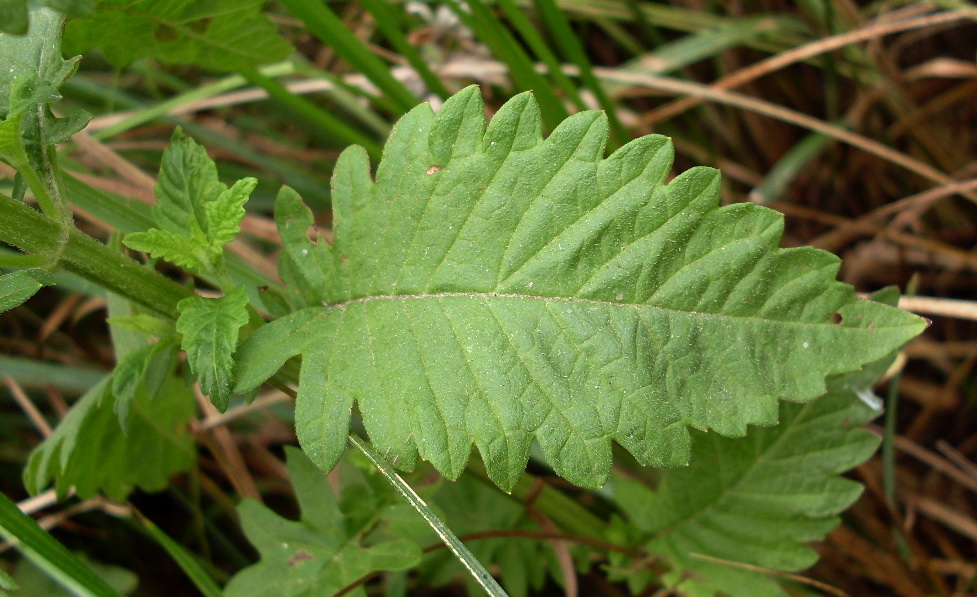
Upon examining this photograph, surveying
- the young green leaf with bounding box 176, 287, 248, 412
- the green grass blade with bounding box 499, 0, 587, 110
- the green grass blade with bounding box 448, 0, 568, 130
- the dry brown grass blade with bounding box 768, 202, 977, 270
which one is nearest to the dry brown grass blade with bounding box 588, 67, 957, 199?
the dry brown grass blade with bounding box 768, 202, 977, 270

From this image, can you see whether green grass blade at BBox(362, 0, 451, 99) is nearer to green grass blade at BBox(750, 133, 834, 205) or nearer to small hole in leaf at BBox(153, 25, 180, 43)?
small hole in leaf at BBox(153, 25, 180, 43)

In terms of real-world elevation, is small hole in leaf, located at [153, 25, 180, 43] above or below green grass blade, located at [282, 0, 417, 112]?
above

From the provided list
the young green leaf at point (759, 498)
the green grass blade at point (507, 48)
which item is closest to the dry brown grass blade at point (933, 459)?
the young green leaf at point (759, 498)

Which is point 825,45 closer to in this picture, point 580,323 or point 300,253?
point 580,323

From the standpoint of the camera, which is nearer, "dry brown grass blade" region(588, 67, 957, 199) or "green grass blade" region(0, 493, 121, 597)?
"green grass blade" region(0, 493, 121, 597)

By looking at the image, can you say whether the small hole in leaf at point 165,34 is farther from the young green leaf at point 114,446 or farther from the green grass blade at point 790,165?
the green grass blade at point 790,165

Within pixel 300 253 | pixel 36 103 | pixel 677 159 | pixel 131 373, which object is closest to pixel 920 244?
pixel 677 159
